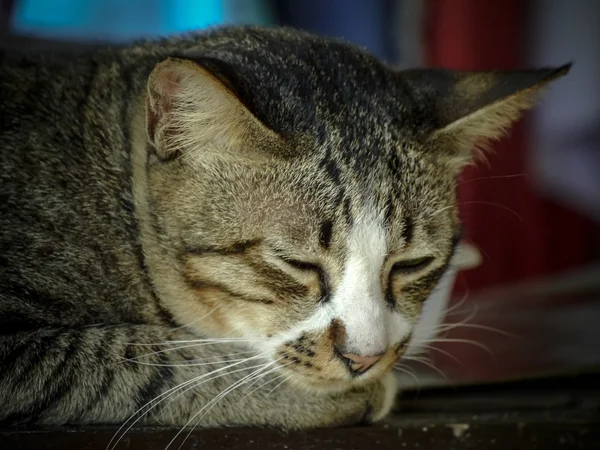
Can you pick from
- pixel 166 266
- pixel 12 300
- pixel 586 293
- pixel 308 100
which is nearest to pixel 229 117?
pixel 308 100

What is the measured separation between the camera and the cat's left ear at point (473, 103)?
108 centimetres

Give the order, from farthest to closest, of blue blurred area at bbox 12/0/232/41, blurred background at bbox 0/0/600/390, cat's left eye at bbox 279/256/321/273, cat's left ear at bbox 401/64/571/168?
blue blurred area at bbox 12/0/232/41 < blurred background at bbox 0/0/600/390 < cat's left ear at bbox 401/64/571/168 < cat's left eye at bbox 279/256/321/273

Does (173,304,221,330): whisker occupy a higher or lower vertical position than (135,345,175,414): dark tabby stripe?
higher

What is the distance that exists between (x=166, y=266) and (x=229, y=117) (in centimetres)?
26

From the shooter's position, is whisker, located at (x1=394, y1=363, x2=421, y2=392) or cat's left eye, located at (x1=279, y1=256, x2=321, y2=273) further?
whisker, located at (x1=394, y1=363, x2=421, y2=392)

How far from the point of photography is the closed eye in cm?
103

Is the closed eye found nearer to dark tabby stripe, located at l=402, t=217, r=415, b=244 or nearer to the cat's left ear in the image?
dark tabby stripe, located at l=402, t=217, r=415, b=244

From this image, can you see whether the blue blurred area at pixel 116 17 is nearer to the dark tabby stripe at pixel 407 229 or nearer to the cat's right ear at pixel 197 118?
the cat's right ear at pixel 197 118

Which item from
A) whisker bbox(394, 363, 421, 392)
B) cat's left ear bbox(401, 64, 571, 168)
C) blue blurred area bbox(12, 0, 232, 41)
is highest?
blue blurred area bbox(12, 0, 232, 41)

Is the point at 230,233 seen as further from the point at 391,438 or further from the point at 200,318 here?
the point at 391,438

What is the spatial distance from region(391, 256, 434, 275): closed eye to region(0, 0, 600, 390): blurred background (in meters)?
0.31

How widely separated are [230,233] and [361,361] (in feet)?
0.80

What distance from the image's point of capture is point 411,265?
41.4 inches

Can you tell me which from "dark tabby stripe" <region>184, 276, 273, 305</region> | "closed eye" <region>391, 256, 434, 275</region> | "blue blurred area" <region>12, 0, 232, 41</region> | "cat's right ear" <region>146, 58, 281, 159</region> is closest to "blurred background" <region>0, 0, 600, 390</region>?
"blue blurred area" <region>12, 0, 232, 41</region>
